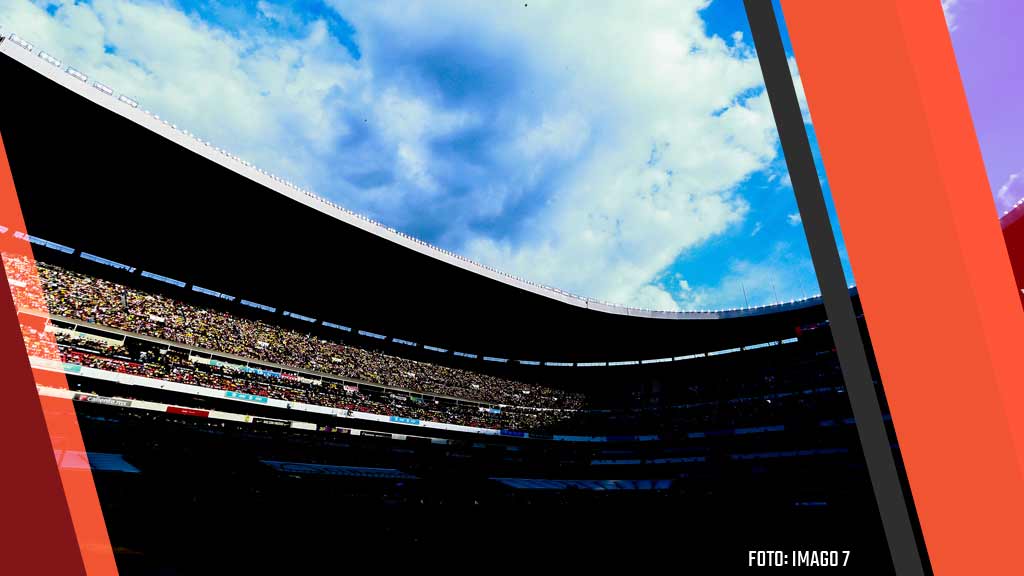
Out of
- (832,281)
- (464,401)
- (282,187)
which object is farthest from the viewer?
(464,401)

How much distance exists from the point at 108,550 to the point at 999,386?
4.31m

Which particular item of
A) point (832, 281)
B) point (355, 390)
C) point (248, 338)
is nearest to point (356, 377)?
point (355, 390)

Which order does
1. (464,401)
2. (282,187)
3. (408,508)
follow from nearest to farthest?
(408,508) < (282,187) < (464,401)

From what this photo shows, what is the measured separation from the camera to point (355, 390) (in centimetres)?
3300

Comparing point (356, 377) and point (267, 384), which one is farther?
point (356, 377)

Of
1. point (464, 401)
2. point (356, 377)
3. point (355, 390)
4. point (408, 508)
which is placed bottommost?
point (408, 508)

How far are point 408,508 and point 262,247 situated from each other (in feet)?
79.1

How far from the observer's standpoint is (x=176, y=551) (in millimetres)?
8266

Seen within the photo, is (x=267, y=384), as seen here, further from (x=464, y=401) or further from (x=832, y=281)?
(x=832, y=281)

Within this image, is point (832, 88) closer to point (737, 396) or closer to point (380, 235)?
point (380, 235)

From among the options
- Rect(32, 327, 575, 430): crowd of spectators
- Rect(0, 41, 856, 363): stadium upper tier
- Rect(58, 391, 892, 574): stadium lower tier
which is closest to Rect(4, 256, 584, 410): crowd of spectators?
Rect(32, 327, 575, 430): crowd of spectators

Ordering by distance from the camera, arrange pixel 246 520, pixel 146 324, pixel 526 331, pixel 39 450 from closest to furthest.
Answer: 1. pixel 39 450
2. pixel 246 520
3. pixel 146 324
4. pixel 526 331

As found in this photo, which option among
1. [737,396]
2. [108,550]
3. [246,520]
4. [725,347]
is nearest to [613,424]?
[737,396]

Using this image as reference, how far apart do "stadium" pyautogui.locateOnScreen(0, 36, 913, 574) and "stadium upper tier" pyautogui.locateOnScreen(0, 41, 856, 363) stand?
0.55 ft
